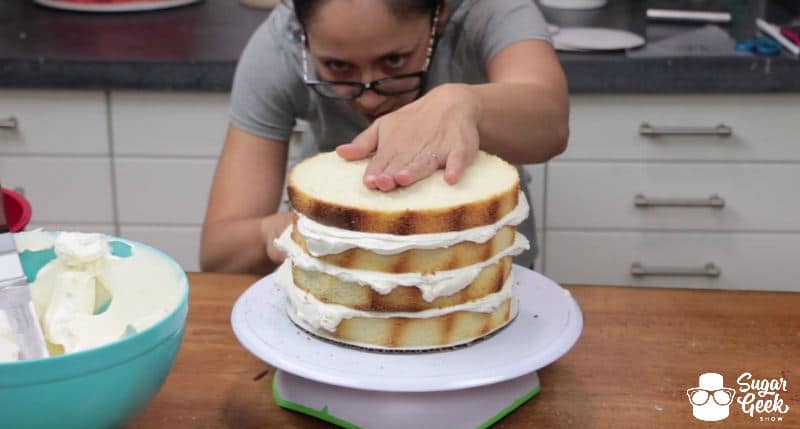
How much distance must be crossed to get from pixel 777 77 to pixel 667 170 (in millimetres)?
273

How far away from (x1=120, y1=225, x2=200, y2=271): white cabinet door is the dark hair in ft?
3.44

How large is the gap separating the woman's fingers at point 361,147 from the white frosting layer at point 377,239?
4.3 inches

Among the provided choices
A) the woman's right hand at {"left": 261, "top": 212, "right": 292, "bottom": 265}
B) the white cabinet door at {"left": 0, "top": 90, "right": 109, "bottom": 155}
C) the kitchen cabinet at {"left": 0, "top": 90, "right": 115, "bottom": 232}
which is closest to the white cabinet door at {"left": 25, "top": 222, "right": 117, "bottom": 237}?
the kitchen cabinet at {"left": 0, "top": 90, "right": 115, "bottom": 232}

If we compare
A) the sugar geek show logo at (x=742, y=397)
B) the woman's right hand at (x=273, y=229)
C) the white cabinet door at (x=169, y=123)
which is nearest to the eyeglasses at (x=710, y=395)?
the sugar geek show logo at (x=742, y=397)

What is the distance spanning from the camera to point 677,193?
7.05 feet

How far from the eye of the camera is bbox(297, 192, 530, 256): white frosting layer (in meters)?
0.83

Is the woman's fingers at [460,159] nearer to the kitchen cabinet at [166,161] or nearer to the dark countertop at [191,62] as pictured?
the dark countertop at [191,62]

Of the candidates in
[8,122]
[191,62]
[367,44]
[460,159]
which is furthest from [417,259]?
[8,122]

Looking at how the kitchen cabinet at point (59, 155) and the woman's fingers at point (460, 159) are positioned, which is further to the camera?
the kitchen cabinet at point (59, 155)

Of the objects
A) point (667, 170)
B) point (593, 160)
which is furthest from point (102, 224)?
point (667, 170)

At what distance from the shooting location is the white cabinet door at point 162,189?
221 centimetres

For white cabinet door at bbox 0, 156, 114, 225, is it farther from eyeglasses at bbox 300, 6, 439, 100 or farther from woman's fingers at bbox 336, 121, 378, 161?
woman's fingers at bbox 336, 121, 378, 161

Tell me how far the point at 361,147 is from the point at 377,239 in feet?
0.54

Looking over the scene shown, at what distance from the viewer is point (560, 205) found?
2189 mm
